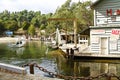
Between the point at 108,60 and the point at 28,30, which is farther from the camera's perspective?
the point at 28,30

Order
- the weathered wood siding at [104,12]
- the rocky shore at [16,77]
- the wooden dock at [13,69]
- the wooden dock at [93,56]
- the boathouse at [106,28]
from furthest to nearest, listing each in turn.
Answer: the weathered wood siding at [104,12], the boathouse at [106,28], the wooden dock at [93,56], the wooden dock at [13,69], the rocky shore at [16,77]

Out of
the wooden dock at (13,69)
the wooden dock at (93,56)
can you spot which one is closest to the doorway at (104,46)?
→ the wooden dock at (93,56)

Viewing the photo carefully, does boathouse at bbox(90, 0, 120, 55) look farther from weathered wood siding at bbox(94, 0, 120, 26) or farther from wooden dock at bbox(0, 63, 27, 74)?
wooden dock at bbox(0, 63, 27, 74)

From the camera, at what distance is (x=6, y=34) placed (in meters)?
164

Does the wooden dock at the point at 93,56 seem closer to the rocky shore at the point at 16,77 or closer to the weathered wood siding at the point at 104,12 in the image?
the weathered wood siding at the point at 104,12

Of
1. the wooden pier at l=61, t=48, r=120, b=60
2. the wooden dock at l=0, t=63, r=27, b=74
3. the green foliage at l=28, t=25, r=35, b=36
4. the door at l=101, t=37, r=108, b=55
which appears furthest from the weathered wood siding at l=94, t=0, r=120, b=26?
the green foliage at l=28, t=25, r=35, b=36

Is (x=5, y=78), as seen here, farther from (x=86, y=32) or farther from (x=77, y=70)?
(x=86, y=32)

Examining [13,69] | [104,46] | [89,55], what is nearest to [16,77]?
[13,69]

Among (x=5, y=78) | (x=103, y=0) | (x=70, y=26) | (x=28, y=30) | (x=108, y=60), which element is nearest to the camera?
(x=5, y=78)

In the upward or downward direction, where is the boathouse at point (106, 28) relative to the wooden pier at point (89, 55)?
upward

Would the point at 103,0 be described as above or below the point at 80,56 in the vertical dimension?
above

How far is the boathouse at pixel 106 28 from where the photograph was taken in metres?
32.7

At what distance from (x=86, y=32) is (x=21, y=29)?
132 metres

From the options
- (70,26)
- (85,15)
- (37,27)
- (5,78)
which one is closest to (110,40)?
(5,78)
